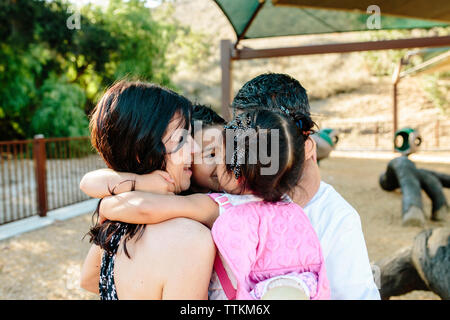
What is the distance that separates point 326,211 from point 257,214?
0.75 ft

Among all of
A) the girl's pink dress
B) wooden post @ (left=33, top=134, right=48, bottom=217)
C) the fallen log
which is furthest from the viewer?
wooden post @ (left=33, top=134, right=48, bottom=217)

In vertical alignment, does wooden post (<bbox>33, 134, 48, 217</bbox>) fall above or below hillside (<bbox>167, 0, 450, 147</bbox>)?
below

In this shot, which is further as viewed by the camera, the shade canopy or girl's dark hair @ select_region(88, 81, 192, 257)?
the shade canopy

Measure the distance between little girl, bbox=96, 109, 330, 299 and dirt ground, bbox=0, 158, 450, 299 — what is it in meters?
2.97

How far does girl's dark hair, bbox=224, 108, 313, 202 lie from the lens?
2.93ft

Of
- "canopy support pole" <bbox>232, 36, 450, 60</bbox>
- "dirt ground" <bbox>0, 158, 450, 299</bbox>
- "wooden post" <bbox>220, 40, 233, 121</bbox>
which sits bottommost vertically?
"dirt ground" <bbox>0, 158, 450, 299</bbox>

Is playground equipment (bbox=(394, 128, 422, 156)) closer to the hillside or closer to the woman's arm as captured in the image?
the woman's arm

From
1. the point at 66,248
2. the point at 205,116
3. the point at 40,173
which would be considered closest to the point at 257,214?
the point at 205,116

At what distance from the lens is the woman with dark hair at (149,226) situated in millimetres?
889

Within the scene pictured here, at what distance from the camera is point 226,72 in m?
4.06

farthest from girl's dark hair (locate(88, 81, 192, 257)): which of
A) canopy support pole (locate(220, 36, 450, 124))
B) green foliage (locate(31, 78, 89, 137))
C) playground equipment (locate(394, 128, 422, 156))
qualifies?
green foliage (locate(31, 78, 89, 137))

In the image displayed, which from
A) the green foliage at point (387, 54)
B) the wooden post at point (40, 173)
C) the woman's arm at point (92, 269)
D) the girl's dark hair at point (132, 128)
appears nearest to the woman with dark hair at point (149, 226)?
the girl's dark hair at point (132, 128)
